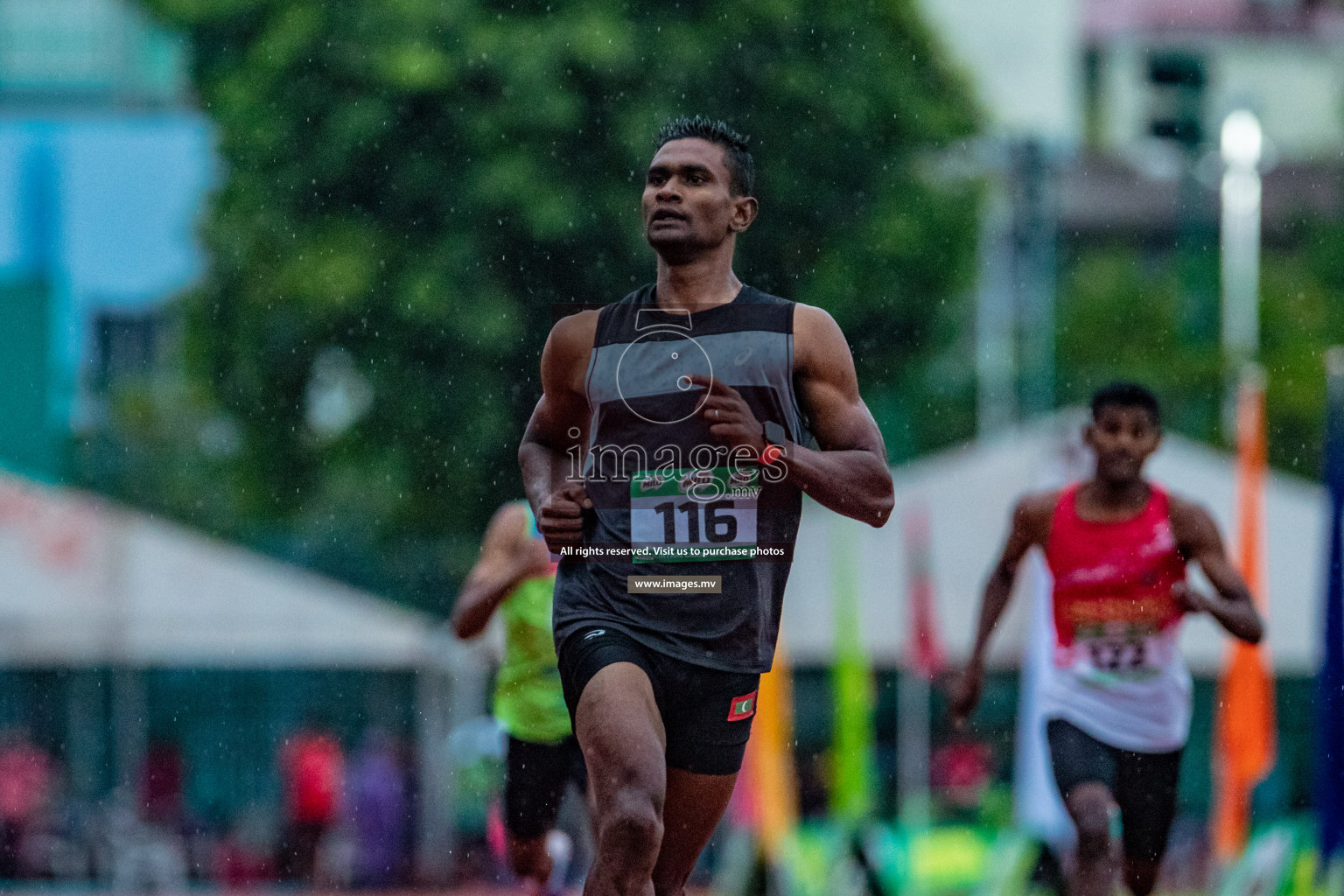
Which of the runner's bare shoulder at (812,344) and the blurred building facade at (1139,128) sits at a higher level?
the blurred building facade at (1139,128)

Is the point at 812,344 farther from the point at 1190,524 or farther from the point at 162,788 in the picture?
the point at 162,788

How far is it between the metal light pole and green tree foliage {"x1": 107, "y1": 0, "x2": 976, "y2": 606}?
28.5ft

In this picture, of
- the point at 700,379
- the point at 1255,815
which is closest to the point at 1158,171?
the point at 1255,815

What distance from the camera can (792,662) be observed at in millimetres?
17500

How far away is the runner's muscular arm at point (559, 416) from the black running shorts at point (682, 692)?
0.83 feet

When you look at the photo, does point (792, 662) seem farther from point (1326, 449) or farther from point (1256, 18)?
point (1256, 18)

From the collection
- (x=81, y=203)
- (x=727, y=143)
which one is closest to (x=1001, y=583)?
(x=727, y=143)

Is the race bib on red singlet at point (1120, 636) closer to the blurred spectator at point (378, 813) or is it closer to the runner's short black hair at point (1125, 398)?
the runner's short black hair at point (1125, 398)

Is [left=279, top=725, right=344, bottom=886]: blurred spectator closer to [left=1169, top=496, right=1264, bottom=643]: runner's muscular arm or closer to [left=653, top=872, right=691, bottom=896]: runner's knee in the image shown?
[left=1169, top=496, right=1264, bottom=643]: runner's muscular arm

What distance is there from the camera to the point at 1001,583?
21.1 ft

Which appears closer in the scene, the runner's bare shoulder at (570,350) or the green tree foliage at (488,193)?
the runner's bare shoulder at (570,350)

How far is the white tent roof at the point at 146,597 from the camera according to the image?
14758mm

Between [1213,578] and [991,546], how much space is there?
28.1 ft

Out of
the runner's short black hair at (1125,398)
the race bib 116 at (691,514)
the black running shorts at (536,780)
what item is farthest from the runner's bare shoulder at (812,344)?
the black running shorts at (536,780)
